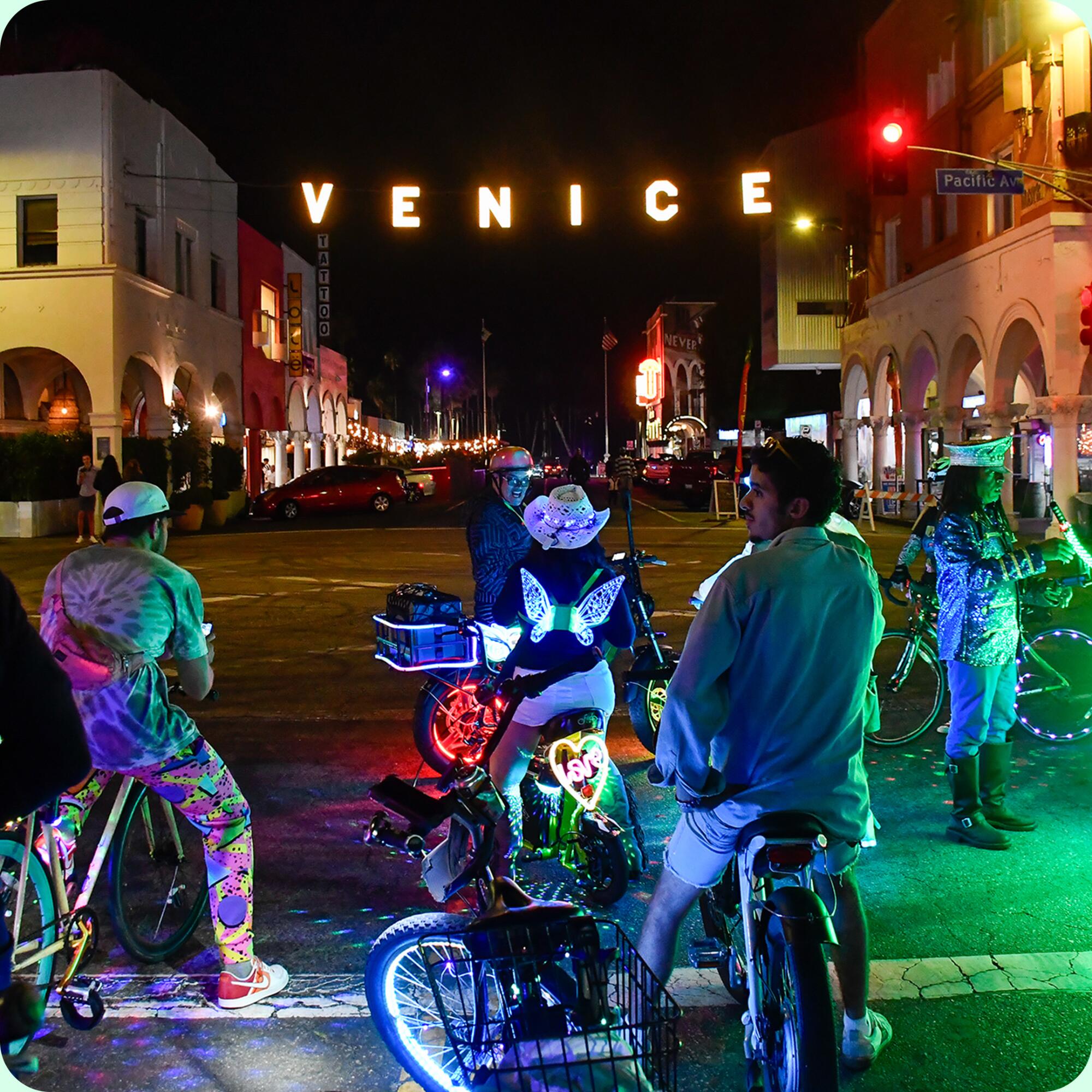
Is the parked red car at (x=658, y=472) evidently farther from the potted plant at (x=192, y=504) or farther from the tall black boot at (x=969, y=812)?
the tall black boot at (x=969, y=812)

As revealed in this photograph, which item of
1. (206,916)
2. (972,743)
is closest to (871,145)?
(972,743)

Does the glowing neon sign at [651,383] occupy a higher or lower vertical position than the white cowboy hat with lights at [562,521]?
higher

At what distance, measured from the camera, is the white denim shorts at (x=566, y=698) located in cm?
468

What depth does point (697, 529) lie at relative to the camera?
25.2 metres

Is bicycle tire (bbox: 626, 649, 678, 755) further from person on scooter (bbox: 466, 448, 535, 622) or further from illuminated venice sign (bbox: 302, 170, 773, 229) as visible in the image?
illuminated venice sign (bbox: 302, 170, 773, 229)

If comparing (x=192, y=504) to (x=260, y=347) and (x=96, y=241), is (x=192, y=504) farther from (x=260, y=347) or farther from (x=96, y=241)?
(x=260, y=347)

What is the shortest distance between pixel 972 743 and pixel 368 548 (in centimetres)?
1668

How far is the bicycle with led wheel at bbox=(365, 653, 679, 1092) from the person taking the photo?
2.76m

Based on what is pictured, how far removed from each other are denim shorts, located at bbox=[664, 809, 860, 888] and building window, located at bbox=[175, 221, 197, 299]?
31.2 metres

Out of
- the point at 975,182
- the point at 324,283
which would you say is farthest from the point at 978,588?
the point at 324,283

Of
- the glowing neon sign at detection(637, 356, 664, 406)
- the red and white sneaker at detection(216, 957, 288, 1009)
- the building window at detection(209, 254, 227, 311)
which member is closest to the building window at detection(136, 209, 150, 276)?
the building window at detection(209, 254, 227, 311)

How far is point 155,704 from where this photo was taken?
3857mm

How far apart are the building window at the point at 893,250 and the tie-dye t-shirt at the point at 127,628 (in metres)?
31.6

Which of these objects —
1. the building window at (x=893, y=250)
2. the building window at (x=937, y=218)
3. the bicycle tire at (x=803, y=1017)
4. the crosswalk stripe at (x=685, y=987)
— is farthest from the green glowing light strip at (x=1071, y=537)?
the building window at (x=893, y=250)
